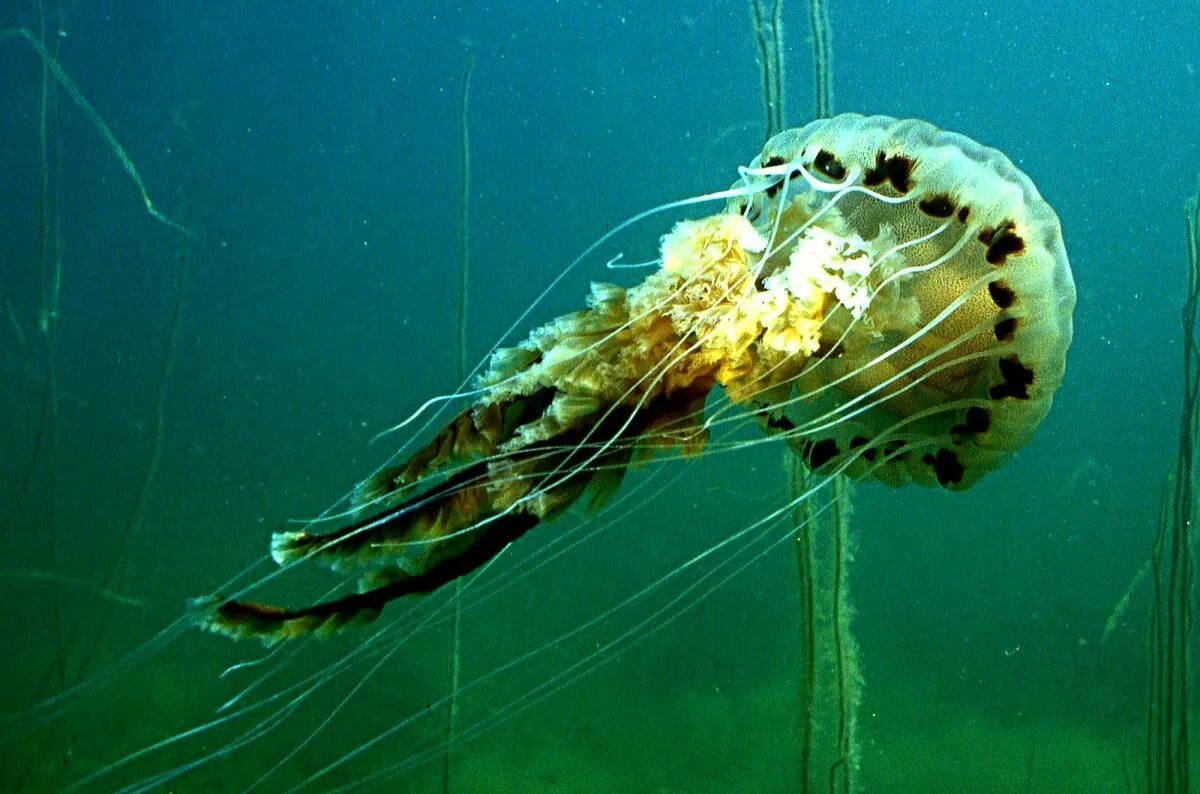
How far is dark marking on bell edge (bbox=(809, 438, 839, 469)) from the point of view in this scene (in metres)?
3.15

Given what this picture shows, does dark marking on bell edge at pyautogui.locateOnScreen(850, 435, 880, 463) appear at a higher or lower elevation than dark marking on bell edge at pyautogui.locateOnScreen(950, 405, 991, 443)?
higher

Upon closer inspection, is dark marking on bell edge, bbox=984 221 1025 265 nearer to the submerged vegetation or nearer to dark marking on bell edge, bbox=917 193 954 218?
dark marking on bell edge, bbox=917 193 954 218

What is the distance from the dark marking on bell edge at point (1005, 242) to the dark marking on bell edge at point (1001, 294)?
0.20 ft

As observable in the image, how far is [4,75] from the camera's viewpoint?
555 cm

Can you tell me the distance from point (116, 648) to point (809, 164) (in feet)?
16.6

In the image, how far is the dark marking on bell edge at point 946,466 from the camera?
2.95 meters

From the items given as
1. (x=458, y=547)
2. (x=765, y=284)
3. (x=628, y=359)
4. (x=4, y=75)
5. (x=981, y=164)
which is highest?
(x=4, y=75)

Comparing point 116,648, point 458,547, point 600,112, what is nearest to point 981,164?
point 458,547

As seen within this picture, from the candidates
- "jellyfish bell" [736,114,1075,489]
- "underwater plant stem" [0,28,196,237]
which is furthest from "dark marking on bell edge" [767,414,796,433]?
"underwater plant stem" [0,28,196,237]

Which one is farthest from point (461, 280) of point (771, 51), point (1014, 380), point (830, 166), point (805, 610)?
point (1014, 380)

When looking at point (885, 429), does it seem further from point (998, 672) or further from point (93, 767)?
point (93, 767)

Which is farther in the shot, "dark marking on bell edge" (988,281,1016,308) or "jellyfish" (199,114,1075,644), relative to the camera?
"dark marking on bell edge" (988,281,1016,308)

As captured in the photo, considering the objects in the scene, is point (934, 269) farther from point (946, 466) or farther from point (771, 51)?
point (771, 51)

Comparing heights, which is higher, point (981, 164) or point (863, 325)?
point (981, 164)
